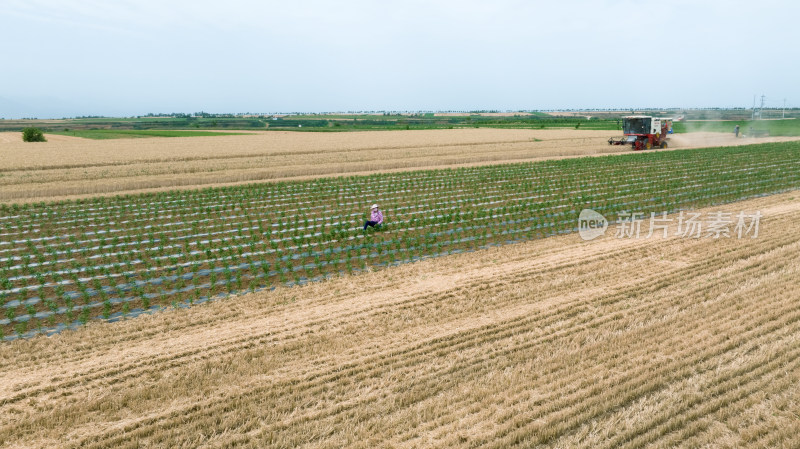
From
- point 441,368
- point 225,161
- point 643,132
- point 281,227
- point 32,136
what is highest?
point 32,136

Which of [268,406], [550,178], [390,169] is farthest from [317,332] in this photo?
[390,169]

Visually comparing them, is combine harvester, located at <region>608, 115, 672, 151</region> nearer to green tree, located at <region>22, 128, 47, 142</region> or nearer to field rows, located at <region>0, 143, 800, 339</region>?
field rows, located at <region>0, 143, 800, 339</region>

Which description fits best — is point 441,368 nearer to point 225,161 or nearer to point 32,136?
point 225,161

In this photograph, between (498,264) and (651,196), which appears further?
(651,196)

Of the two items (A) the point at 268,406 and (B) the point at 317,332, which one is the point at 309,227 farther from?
(A) the point at 268,406

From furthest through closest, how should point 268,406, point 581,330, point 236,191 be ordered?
point 236,191, point 581,330, point 268,406

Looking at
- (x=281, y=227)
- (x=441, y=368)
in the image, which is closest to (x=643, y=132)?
(x=281, y=227)
